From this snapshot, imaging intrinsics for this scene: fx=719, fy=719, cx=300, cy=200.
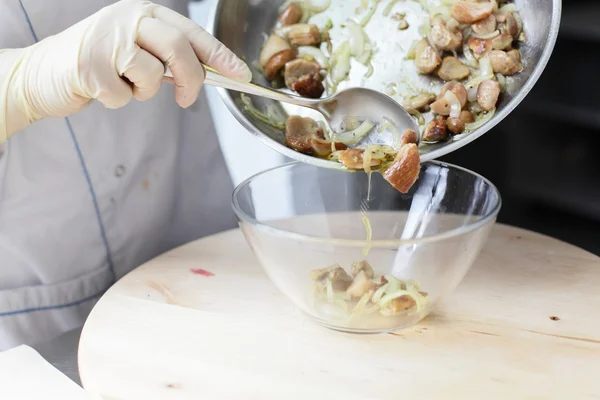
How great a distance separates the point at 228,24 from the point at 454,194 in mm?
413

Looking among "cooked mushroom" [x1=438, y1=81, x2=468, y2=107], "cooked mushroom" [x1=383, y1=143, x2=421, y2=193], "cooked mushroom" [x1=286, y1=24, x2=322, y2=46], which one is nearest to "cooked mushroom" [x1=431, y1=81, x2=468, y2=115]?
"cooked mushroom" [x1=438, y1=81, x2=468, y2=107]

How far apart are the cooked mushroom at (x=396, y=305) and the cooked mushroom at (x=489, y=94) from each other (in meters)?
0.29

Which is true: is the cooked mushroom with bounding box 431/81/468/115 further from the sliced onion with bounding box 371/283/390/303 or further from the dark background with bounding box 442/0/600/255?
the dark background with bounding box 442/0/600/255

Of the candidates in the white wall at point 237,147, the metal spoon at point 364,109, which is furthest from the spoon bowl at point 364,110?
the white wall at point 237,147

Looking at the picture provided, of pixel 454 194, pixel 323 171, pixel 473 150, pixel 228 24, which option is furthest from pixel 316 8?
pixel 473 150

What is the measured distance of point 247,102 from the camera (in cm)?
105

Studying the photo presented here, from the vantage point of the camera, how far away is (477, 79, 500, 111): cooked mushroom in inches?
38.1

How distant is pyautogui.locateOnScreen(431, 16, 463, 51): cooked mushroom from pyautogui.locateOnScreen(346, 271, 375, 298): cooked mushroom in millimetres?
364

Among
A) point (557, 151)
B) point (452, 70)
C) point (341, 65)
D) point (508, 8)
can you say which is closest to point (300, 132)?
point (341, 65)

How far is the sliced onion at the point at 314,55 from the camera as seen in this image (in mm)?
1084

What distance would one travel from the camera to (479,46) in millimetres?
1028

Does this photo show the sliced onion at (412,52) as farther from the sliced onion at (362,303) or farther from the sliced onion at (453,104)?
the sliced onion at (362,303)

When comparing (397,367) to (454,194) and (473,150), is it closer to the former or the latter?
(454,194)

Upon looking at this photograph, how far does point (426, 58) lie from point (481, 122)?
13 cm
